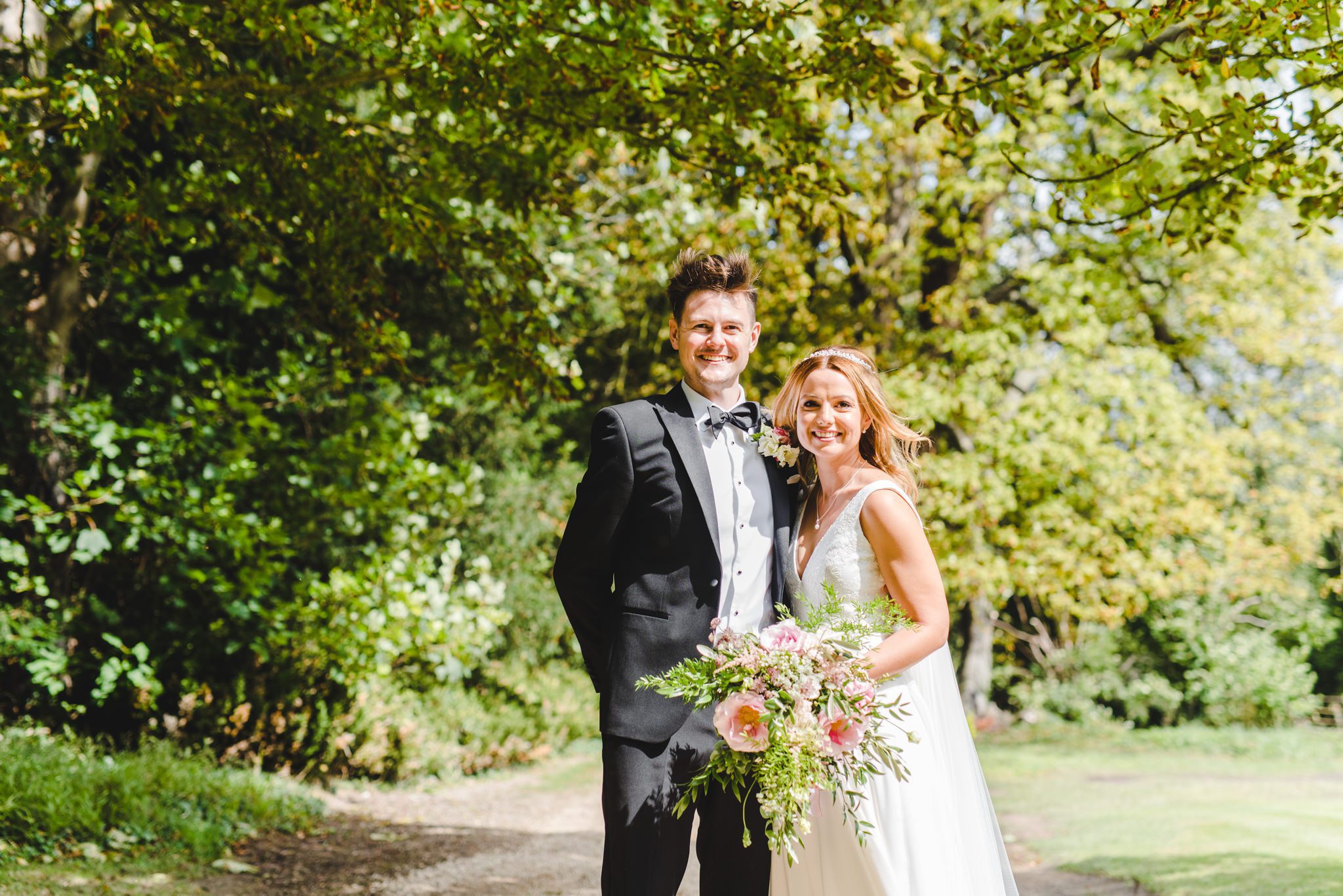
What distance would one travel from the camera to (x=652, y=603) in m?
3.01

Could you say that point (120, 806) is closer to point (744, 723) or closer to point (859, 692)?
point (744, 723)

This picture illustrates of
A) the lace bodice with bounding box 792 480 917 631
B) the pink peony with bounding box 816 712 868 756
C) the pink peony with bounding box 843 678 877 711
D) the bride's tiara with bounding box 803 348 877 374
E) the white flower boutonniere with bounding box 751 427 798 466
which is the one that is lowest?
the pink peony with bounding box 816 712 868 756

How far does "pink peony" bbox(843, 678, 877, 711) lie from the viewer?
256 centimetres

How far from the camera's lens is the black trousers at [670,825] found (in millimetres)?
2875

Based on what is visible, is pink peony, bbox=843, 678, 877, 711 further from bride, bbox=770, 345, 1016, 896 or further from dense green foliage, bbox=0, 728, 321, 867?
dense green foliage, bbox=0, 728, 321, 867

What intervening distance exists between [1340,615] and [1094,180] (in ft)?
49.4

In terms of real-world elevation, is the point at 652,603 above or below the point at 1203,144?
below

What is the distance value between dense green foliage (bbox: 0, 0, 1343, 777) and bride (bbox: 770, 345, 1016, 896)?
169cm

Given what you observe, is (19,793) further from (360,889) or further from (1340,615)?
(1340,615)

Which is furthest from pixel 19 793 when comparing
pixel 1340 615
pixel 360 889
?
pixel 1340 615

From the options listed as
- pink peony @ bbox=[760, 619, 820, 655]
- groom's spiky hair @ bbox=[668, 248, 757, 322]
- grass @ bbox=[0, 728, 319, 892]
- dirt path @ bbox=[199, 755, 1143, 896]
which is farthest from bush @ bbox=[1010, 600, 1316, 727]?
pink peony @ bbox=[760, 619, 820, 655]

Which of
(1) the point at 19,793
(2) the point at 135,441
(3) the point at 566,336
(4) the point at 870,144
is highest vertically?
(4) the point at 870,144

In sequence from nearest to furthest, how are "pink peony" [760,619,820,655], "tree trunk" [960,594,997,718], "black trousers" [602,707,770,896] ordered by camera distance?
"pink peony" [760,619,820,655] → "black trousers" [602,707,770,896] → "tree trunk" [960,594,997,718]

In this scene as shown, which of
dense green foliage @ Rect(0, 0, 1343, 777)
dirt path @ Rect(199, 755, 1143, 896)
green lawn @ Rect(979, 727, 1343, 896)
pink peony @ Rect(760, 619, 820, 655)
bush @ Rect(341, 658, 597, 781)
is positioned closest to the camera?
pink peony @ Rect(760, 619, 820, 655)
